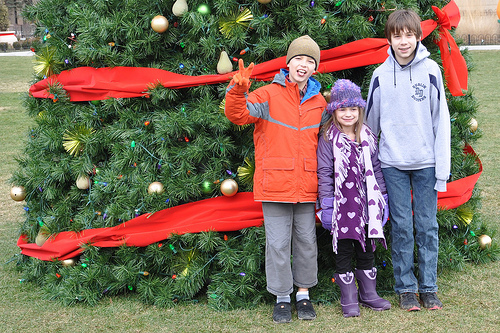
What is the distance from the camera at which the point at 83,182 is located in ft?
14.2

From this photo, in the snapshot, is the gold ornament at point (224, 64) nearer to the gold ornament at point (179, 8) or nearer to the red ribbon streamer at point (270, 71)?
the red ribbon streamer at point (270, 71)

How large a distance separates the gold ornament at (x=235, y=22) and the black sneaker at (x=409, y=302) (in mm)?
2116

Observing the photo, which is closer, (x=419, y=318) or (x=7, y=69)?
(x=419, y=318)

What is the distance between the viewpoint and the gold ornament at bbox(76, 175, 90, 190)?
14.2 ft

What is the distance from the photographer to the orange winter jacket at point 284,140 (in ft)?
11.9

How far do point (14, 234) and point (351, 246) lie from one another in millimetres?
3493

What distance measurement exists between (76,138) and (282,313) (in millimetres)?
1994

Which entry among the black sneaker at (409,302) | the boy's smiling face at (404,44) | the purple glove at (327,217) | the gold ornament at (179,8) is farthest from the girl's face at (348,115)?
the gold ornament at (179,8)

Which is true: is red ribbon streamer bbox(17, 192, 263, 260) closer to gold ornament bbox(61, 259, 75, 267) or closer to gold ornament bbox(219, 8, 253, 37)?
gold ornament bbox(61, 259, 75, 267)

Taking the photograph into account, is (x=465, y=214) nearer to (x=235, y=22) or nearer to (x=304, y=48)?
(x=304, y=48)

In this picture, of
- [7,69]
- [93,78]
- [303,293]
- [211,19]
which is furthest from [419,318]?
[7,69]

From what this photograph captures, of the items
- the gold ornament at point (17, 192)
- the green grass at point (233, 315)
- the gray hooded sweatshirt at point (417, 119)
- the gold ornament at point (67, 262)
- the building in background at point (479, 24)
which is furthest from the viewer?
the building in background at point (479, 24)

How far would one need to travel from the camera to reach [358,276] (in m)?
3.84

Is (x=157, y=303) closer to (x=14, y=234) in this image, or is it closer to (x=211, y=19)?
(x=211, y=19)
